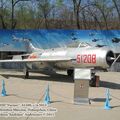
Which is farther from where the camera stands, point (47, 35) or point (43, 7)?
point (43, 7)

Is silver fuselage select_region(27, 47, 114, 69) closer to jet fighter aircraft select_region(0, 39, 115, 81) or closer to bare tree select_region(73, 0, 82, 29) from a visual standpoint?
jet fighter aircraft select_region(0, 39, 115, 81)

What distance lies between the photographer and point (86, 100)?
38.8 ft

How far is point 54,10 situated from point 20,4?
16.2ft

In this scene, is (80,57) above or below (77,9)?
below

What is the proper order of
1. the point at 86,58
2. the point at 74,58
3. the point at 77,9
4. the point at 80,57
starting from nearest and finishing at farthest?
the point at 86,58
the point at 80,57
the point at 74,58
the point at 77,9

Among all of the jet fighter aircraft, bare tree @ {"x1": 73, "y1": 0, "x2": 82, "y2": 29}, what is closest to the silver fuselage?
the jet fighter aircraft

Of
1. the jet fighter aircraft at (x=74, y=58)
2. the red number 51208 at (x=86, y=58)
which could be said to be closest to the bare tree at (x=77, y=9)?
the jet fighter aircraft at (x=74, y=58)

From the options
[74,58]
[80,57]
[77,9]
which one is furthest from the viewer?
[77,9]

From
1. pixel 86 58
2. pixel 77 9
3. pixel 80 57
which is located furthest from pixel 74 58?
pixel 77 9

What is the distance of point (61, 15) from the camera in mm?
48469

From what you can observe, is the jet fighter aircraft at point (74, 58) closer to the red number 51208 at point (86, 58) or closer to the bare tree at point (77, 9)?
the red number 51208 at point (86, 58)

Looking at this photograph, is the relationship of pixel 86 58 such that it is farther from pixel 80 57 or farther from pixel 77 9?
pixel 77 9

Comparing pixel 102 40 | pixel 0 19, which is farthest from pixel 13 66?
pixel 0 19

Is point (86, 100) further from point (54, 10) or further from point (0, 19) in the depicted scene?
point (54, 10)
